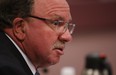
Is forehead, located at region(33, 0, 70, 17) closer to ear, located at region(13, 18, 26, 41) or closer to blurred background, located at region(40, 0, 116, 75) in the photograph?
ear, located at region(13, 18, 26, 41)

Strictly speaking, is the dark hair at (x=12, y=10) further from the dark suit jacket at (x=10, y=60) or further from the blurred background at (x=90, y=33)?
the blurred background at (x=90, y=33)

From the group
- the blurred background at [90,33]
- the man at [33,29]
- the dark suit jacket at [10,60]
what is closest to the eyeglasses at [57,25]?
the man at [33,29]

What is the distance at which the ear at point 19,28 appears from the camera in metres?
1.12

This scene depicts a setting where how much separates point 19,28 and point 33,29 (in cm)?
5

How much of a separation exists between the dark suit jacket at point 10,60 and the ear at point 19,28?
38 millimetres

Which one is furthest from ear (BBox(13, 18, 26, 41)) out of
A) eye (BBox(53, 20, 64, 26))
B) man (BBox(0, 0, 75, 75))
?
eye (BBox(53, 20, 64, 26))

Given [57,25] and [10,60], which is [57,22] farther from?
[10,60]

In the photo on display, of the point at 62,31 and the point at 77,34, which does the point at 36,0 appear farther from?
the point at 77,34

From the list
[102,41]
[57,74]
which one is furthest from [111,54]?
[57,74]

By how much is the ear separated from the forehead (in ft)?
0.18

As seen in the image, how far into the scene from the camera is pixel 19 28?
44.5 inches

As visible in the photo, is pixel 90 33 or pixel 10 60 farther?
pixel 90 33

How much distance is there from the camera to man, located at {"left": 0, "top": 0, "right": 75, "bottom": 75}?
1.12 metres

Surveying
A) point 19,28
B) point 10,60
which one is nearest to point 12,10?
point 19,28
